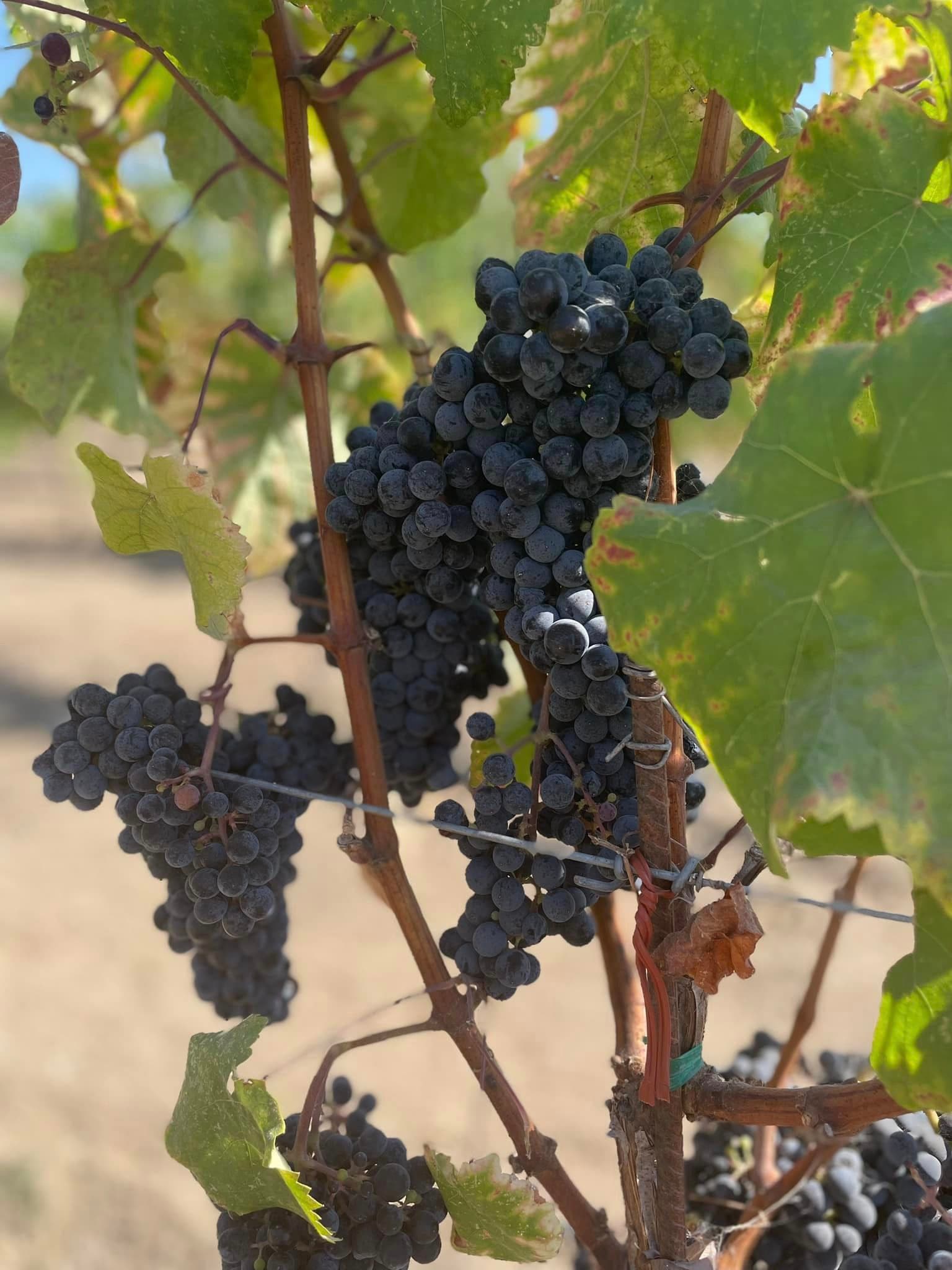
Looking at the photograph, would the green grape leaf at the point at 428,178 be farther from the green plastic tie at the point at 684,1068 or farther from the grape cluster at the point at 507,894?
the green plastic tie at the point at 684,1068

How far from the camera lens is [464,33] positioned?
2.21ft

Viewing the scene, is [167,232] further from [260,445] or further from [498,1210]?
[498,1210]

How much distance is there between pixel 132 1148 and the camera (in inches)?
102

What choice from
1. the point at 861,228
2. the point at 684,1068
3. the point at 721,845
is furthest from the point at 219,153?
the point at 684,1068

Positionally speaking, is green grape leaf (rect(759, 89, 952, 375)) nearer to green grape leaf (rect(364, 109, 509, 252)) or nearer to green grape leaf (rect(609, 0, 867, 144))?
green grape leaf (rect(609, 0, 867, 144))

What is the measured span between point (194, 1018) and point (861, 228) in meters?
2.95

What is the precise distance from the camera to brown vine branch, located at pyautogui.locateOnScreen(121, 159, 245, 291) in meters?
0.96

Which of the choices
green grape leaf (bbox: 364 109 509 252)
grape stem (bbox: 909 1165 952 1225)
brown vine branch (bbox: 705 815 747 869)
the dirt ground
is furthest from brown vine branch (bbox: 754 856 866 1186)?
the dirt ground

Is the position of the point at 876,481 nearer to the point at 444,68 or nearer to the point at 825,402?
the point at 825,402

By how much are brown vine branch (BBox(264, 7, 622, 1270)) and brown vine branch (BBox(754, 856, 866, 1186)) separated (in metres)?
0.22

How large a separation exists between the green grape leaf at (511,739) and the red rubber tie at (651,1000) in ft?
0.45

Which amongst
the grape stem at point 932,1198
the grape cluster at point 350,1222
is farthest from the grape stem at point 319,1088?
the grape stem at point 932,1198

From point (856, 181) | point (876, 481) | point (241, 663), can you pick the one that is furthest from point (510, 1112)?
point (241, 663)

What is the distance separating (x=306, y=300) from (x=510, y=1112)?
60 cm
